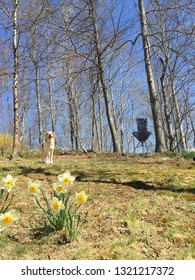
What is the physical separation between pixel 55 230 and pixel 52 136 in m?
3.84

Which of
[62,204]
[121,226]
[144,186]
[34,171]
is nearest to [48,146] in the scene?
[34,171]

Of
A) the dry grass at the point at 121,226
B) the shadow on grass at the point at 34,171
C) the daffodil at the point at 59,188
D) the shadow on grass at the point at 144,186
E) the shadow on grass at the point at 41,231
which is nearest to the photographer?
the dry grass at the point at 121,226

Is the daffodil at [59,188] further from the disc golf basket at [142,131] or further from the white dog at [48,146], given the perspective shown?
the disc golf basket at [142,131]

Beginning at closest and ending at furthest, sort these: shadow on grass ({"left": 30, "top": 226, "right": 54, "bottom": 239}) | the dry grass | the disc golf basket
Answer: the dry grass, shadow on grass ({"left": 30, "top": 226, "right": 54, "bottom": 239}), the disc golf basket

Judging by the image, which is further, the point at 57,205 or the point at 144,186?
the point at 144,186

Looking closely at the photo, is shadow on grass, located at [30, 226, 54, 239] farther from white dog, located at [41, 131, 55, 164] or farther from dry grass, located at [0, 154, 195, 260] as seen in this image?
white dog, located at [41, 131, 55, 164]

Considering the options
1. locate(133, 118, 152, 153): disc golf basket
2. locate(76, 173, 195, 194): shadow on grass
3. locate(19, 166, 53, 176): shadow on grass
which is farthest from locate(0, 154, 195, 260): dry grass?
locate(133, 118, 152, 153): disc golf basket

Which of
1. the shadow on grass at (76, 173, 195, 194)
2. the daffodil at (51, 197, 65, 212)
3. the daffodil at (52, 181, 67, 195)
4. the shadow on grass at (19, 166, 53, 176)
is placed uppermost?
the daffodil at (52, 181, 67, 195)

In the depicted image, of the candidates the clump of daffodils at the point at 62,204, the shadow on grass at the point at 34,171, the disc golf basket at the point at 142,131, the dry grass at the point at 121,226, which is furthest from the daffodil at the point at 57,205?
the disc golf basket at the point at 142,131

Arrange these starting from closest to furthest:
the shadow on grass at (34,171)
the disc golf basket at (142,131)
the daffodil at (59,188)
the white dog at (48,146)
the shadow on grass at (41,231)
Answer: the daffodil at (59,188) → the shadow on grass at (41,231) → the shadow on grass at (34,171) → the white dog at (48,146) → the disc golf basket at (142,131)

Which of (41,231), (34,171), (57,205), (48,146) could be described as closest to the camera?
(57,205)

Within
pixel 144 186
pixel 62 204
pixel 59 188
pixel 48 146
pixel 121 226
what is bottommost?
pixel 121 226

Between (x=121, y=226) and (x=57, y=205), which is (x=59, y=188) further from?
(x=121, y=226)
